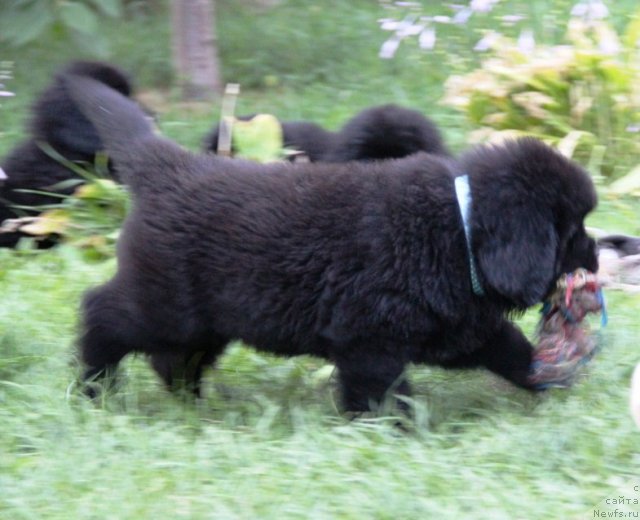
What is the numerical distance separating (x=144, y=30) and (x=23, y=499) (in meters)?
6.39

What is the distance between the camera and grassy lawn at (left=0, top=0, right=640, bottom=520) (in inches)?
120

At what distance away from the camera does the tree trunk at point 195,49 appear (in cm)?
738

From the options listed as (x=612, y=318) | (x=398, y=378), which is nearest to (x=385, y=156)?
(x=612, y=318)

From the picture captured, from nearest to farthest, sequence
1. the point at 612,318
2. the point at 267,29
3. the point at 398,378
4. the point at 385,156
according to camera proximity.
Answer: the point at 398,378, the point at 612,318, the point at 385,156, the point at 267,29

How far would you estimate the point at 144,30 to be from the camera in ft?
29.4

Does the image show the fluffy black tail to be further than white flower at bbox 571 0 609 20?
No

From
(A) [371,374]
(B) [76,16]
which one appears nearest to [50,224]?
(B) [76,16]

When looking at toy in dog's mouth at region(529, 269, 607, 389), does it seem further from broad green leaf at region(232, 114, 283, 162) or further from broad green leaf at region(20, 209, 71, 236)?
broad green leaf at region(20, 209, 71, 236)

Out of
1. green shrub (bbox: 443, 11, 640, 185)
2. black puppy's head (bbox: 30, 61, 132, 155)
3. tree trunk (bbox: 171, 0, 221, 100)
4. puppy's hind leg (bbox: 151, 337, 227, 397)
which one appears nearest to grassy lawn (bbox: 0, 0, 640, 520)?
puppy's hind leg (bbox: 151, 337, 227, 397)

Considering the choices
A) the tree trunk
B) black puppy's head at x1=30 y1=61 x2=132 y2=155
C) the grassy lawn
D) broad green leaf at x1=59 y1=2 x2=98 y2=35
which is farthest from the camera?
the tree trunk

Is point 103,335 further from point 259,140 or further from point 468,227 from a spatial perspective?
point 259,140

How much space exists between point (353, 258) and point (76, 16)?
322 centimetres

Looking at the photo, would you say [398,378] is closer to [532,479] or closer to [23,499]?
[532,479]

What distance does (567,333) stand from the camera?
395 centimetres
